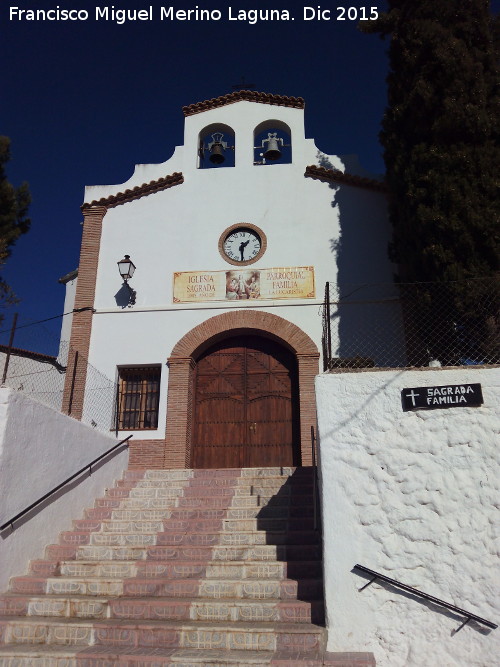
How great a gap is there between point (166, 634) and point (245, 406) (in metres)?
5.75

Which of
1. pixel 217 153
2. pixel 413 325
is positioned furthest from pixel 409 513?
pixel 217 153

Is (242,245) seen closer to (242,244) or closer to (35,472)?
(242,244)

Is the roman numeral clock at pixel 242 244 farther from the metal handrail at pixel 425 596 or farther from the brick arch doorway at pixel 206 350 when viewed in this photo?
the metal handrail at pixel 425 596

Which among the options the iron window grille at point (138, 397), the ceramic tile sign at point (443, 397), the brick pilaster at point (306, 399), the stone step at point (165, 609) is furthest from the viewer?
the iron window grille at point (138, 397)

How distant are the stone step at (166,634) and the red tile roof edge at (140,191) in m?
8.77

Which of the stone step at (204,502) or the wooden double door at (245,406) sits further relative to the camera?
the wooden double door at (245,406)

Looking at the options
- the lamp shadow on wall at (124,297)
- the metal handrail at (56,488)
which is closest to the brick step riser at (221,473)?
the metal handrail at (56,488)

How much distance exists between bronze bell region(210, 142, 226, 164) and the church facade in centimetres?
3

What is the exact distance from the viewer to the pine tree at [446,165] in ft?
26.1

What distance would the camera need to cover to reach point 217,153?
1163cm

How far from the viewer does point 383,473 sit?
4945 mm

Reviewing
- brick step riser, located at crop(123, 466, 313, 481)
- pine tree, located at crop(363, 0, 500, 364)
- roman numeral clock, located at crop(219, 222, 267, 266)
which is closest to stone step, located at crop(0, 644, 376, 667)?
brick step riser, located at crop(123, 466, 313, 481)

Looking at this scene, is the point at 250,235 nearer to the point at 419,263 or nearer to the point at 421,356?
the point at 419,263

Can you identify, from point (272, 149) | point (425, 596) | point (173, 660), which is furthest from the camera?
point (272, 149)
